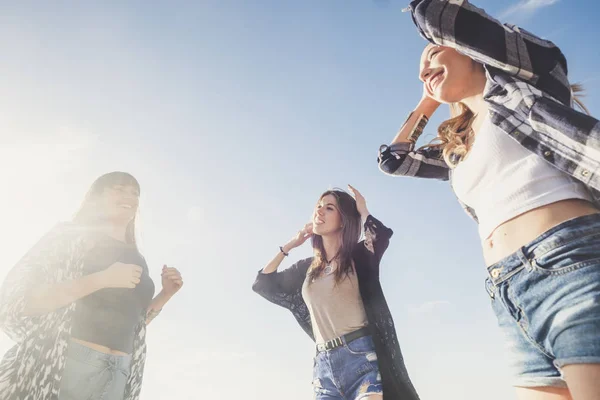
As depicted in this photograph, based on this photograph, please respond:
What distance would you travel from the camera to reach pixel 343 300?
4.55m

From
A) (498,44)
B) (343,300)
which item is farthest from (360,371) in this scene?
(498,44)

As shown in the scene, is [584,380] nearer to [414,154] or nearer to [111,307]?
[414,154]

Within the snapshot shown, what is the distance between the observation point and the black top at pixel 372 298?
13.5 feet

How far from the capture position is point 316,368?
4.43 metres

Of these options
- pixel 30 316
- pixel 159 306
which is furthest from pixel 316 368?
pixel 30 316

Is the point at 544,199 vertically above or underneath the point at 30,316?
underneath

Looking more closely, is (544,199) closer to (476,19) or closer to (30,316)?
(476,19)

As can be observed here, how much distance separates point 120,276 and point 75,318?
0.56 m

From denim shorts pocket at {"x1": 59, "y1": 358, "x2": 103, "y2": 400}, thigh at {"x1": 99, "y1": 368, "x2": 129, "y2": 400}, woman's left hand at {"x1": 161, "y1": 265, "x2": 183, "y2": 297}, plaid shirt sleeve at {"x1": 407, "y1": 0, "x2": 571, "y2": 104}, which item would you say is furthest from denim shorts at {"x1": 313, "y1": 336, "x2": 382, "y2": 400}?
plaid shirt sleeve at {"x1": 407, "y1": 0, "x2": 571, "y2": 104}

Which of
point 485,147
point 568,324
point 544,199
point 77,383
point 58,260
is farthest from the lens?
point 58,260

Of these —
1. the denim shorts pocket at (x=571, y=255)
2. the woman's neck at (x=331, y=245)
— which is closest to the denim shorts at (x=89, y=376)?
the woman's neck at (x=331, y=245)

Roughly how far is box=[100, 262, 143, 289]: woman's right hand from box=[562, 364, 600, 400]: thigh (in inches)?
131

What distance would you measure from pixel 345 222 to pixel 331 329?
1510 mm

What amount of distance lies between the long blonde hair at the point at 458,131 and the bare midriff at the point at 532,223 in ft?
1.77
